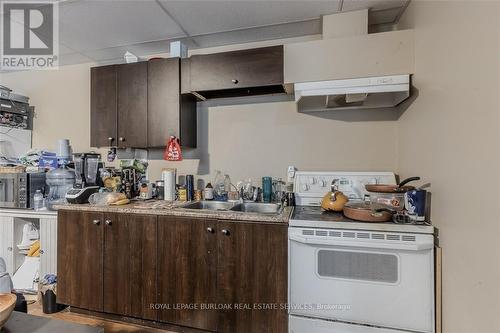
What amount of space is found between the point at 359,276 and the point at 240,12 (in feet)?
6.41

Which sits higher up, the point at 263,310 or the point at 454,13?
the point at 454,13

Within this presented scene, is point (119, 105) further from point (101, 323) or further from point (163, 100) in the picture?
point (101, 323)

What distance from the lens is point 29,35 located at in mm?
2145

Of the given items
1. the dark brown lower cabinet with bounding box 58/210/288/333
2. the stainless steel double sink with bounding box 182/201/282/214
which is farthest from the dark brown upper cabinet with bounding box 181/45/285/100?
the dark brown lower cabinet with bounding box 58/210/288/333

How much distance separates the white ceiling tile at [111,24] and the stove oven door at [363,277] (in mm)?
1878

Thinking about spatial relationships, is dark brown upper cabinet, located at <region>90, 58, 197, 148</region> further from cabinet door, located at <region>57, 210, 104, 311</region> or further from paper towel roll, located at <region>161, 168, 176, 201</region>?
cabinet door, located at <region>57, 210, 104, 311</region>

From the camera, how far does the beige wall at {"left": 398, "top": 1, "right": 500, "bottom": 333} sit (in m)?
0.88

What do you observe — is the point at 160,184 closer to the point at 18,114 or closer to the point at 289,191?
the point at 289,191

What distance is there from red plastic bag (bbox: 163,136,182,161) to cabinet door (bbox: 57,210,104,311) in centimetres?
68

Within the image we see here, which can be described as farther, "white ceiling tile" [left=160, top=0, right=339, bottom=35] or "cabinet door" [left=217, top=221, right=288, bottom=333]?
"white ceiling tile" [left=160, top=0, right=339, bottom=35]

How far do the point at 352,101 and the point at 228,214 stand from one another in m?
1.26

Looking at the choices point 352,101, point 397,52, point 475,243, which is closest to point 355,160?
point 352,101

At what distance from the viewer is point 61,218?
1.99m

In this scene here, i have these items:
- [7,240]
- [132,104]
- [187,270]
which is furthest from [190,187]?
[7,240]
